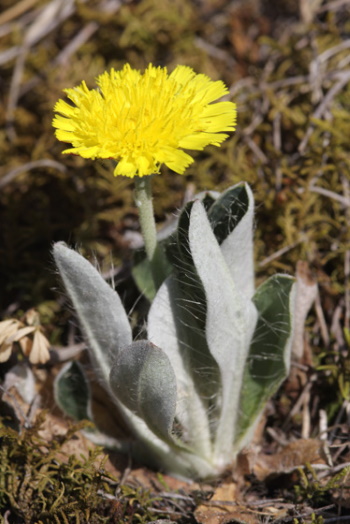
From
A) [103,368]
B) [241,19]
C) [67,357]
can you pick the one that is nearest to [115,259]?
[67,357]

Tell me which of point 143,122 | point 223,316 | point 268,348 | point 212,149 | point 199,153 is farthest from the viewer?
point 199,153

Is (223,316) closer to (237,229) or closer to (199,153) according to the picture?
(237,229)

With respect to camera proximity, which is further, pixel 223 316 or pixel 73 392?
pixel 73 392

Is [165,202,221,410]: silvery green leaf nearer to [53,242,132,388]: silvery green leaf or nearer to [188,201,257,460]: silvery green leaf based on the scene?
[188,201,257,460]: silvery green leaf

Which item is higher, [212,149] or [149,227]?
[212,149]

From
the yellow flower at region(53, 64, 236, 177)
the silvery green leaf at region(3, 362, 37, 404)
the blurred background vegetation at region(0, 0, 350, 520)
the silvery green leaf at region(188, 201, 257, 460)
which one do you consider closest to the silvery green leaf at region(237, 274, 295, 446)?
the silvery green leaf at region(188, 201, 257, 460)

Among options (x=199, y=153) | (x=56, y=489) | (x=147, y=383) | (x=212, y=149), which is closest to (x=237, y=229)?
(x=147, y=383)

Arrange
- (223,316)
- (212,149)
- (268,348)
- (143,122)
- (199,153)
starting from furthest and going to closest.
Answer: (199,153), (212,149), (268,348), (223,316), (143,122)

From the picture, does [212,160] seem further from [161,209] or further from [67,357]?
[67,357]
